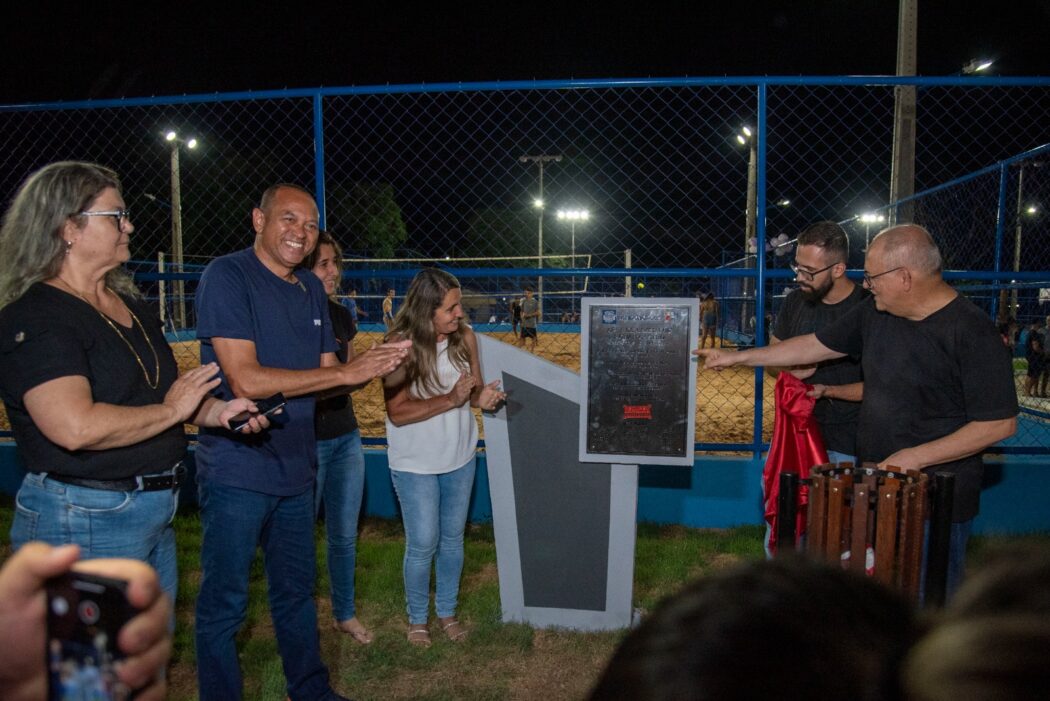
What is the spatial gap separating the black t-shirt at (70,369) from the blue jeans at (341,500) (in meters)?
1.44

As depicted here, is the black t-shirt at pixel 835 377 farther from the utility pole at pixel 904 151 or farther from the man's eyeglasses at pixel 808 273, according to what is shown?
the utility pole at pixel 904 151

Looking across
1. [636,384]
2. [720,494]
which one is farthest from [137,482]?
[720,494]

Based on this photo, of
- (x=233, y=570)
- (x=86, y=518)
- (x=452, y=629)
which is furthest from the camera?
(x=452, y=629)

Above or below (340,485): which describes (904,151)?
above

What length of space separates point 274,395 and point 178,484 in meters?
0.43

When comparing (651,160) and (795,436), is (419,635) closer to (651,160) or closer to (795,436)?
(795,436)

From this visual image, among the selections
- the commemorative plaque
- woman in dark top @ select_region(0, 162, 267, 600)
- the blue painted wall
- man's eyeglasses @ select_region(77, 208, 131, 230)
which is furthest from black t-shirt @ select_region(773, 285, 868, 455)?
man's eyeglasses @ select_region(77, 208, 131, 230)

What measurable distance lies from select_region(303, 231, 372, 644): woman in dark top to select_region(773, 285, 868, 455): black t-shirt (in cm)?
246

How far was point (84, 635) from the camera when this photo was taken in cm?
69

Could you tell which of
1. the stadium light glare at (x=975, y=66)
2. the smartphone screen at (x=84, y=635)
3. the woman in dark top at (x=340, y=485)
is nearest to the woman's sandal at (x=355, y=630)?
the woman in dark top at (x=340, y=485)

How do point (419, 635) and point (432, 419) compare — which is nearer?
point (432, 419)

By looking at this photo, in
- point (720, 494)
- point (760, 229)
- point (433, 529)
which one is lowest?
point (720, 494)

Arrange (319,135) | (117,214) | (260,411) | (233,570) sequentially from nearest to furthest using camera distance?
(117,214) < (260,411) < (233,570) < (319,135)

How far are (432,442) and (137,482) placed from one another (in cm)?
157
